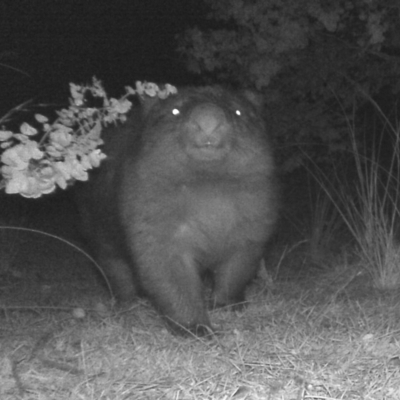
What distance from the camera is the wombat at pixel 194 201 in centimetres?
554

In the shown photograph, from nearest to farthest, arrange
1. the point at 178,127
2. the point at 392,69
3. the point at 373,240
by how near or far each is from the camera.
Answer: the point at 178,127 → the point at 373,240 → the point at 392,69

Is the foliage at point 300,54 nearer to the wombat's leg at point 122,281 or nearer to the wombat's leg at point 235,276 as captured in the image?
the wombat's leg at point 235,276

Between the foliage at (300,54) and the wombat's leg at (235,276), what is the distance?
1.28 metres

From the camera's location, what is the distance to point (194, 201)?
5.70m

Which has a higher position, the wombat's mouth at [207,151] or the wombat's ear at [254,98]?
the wombat's ear at [254,98]

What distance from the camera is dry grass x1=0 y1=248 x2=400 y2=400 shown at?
A: 4.19 m

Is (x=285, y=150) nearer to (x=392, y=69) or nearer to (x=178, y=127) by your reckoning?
(x=392, y=69)

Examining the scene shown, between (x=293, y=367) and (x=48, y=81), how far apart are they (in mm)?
5917

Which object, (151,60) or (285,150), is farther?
(151,60)

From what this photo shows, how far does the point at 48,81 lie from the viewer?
959 cm

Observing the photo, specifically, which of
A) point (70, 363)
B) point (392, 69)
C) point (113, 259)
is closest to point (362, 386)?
point (70, 363)

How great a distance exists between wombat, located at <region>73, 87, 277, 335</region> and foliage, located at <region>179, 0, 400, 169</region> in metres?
0.67

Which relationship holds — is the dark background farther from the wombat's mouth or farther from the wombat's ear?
the wombat's mouth

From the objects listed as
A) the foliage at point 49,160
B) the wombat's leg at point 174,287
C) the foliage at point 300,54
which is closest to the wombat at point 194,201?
the wombat's leg at point 174,287
